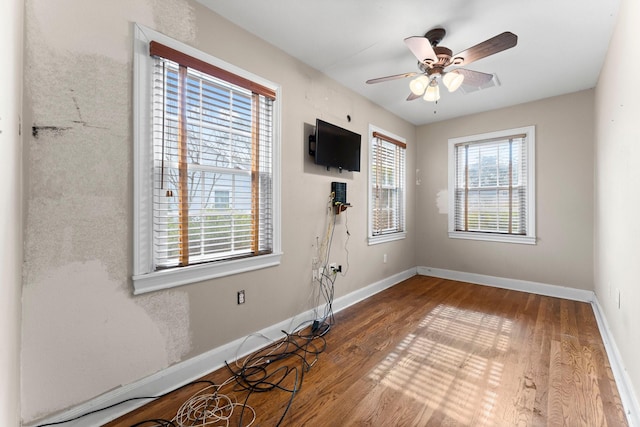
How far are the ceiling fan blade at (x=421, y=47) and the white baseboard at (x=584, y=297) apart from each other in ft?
8.10

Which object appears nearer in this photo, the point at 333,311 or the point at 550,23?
the point at 550,23

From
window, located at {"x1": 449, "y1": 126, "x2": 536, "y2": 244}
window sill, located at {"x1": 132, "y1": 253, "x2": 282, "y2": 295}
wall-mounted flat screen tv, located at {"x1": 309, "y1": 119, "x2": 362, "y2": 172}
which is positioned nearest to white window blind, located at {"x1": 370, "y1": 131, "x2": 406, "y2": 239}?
wall-mounted flat screen tv, located at {"x1": 309, "y1": 119, "x2": 362, "y2": 172}

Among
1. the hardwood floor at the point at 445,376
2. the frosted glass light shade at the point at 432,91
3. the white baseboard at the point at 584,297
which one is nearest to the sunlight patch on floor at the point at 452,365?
the hardwood floor at the point at 445,376

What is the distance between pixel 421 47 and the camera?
1.96 metres

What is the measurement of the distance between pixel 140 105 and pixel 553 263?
4722 mm

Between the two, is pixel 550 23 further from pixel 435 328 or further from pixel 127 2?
pixel 127 2

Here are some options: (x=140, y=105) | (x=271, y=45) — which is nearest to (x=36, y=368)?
(x=140, y=105)

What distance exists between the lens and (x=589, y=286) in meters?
3.35

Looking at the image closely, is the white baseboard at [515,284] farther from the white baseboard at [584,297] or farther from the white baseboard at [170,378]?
the white baseboard at [170,378]

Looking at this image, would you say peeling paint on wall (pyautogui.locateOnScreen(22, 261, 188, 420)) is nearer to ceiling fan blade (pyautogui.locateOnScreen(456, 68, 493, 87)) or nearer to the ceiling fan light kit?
the ceiling fan light kit

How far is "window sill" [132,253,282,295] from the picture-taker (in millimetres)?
1678

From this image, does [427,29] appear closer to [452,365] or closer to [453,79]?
[453,79]

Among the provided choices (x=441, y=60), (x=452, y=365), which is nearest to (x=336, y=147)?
(x=441, y=60)

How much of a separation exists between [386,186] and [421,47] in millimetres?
2208
